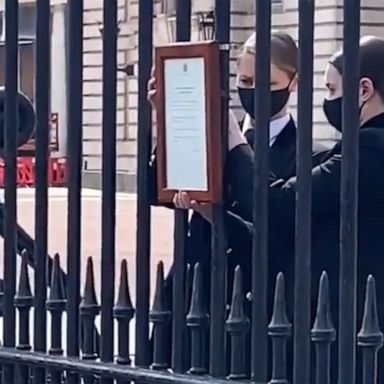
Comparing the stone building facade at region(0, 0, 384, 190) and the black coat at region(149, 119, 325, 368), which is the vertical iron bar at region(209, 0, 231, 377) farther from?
the stone building facade at region(0, 0, 384, 190)

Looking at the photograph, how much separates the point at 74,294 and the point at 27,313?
7.9 inches

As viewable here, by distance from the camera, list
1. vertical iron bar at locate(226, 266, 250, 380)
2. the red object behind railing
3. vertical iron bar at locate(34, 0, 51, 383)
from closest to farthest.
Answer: vertical iron bar at locate(226, 266, 250, 380), vertical iron bar at locate(34, 0, 51, 383), the red object behind railing

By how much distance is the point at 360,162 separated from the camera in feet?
10.6

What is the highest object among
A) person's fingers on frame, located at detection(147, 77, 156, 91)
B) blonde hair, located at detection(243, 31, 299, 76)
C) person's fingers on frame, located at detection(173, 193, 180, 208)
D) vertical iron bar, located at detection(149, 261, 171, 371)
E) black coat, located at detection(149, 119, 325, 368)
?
blonde hair, located at detection(243, 31, 299, 76)

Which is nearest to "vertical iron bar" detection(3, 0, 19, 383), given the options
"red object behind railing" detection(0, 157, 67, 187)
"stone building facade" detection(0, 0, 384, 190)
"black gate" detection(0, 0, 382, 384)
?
"black gate" detection(0, 0, 382, 384)

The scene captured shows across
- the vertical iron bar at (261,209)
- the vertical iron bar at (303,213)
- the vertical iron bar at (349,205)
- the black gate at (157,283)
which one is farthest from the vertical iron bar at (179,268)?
the vertical iron bar at (349,205)

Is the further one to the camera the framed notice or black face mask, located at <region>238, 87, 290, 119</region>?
black face mask, located at <region>238, 87, 290, 119</region>

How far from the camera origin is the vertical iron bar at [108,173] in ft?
10.9

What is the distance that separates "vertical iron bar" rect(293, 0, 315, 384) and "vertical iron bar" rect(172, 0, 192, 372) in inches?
13.4

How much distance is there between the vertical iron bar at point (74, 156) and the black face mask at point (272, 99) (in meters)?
0.41

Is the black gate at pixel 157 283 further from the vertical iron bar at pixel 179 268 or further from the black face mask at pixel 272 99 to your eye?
the black face mask at pixel 272 99

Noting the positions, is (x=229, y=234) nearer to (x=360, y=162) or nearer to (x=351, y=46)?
(x=360, y=162)

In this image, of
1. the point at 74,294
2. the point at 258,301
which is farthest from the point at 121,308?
the point at 258,301

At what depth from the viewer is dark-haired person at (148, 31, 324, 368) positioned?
3312 mm
